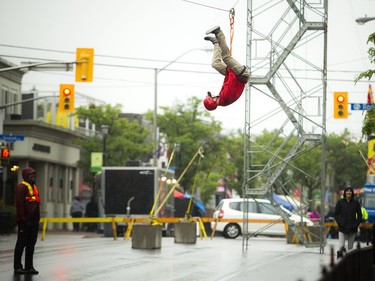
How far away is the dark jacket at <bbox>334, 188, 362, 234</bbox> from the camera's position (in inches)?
902

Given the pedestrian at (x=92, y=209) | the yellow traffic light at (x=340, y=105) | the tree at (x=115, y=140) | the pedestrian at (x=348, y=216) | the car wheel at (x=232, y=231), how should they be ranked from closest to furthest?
the pedestrian at (x=348, y=216) → the yellow traffic light at (x=340, y=105) → the car wheel at (x=232, y=231) → the pedestrian at (x=92, y=209) → the tree at (x=115, y=140)

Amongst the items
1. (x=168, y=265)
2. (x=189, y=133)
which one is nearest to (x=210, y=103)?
(x=168, y=265)

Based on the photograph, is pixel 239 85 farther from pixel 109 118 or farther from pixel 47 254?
pixel 109 118

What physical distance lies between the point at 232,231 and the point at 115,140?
2357 centimetres

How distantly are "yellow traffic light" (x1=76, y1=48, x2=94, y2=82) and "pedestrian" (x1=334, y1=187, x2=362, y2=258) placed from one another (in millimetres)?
13472

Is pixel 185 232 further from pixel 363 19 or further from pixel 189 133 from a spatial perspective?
pixel 189 133

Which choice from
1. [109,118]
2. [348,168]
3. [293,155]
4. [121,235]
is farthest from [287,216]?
[348,168]

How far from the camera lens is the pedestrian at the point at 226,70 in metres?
15.2

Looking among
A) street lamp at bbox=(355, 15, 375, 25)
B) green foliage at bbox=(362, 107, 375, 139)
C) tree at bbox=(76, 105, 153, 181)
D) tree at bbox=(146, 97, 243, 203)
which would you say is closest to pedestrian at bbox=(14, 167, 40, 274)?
green foliage at bbox=(362, 107, 375, 139)

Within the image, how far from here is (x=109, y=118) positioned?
6712cm

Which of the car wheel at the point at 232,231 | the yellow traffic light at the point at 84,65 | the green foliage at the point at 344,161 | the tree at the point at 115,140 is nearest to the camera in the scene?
the yellow traffic light at the point at 84,65

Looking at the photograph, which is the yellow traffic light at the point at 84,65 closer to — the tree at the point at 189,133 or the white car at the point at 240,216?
the white car at the point at 240,216

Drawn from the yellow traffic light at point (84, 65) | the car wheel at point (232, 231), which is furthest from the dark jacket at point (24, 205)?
the car wheel at point (232, 231)

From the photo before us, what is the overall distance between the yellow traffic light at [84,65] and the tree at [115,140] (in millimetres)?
31141
